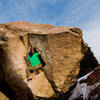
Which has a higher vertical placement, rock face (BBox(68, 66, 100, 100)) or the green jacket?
the green jacket

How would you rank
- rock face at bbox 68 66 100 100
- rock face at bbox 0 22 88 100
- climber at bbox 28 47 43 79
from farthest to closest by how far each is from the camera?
climber at bbox 28 47 43 79 < rock face at bbox 0 22 88 100 < rock face at bbox 68 66 100 100

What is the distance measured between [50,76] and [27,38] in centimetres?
284

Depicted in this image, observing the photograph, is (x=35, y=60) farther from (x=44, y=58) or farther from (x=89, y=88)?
(x=89, y=88)

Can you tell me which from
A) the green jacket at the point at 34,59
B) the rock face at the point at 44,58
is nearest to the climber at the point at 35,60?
the green jacket at the point at 34,59

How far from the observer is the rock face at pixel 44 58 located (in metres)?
8.48

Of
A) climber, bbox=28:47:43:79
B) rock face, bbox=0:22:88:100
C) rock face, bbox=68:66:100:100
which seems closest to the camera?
rock face, bbox=68:66:100:100

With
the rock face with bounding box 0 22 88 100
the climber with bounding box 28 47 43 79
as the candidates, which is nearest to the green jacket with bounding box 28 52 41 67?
the climber with bounding box 28 47 43 79

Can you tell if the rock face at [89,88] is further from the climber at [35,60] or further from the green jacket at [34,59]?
the green jacket at [34,59]

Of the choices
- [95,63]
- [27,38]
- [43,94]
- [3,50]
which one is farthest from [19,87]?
[95,63]

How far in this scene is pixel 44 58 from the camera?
8.80m

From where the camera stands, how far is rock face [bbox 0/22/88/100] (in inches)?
334

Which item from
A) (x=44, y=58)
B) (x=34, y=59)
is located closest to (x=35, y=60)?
(x=34, y=59)

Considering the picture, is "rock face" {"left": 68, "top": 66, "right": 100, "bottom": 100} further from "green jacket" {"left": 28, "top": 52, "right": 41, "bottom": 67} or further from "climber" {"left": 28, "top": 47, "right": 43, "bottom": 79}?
"green jacket" {"left": 28, "top": 52, "right": 41, "bottom": 67}

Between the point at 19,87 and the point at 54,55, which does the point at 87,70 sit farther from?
the point at 19,87
